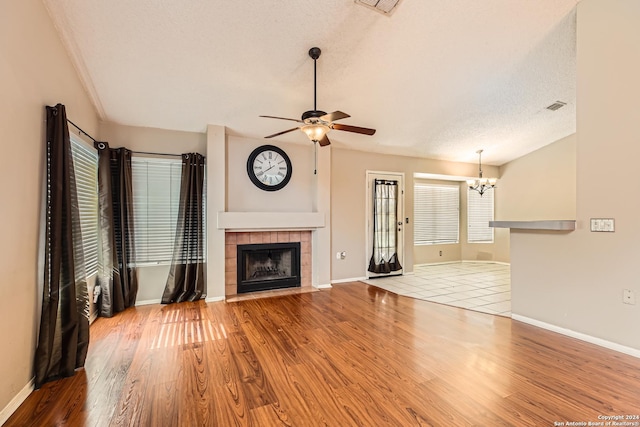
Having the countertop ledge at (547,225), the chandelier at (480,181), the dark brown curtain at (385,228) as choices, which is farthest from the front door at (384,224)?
the countertop ledge at (547,225)

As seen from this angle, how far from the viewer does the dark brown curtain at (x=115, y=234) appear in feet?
11.5

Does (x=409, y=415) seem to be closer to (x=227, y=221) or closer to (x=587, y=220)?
(x=587, y=220)

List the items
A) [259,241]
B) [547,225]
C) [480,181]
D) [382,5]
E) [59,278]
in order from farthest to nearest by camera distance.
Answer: [480,181] → [259,241] → [547,225] → [382,5] → [59,278]

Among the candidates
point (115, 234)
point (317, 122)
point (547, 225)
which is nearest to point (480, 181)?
point (547, 225)

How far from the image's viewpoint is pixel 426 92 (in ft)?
12.4

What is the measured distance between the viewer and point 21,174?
73.6 inches

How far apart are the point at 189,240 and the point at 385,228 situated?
11.6ft

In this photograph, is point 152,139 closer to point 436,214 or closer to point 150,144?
point 150,144

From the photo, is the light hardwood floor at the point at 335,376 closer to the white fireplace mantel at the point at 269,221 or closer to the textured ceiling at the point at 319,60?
the white fireplace mantel at the point at 269,221

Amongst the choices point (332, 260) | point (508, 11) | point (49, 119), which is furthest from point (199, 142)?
point (508, 11)

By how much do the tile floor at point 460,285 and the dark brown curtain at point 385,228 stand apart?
28cm

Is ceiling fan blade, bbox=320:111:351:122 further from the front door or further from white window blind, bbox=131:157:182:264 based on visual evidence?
the front door

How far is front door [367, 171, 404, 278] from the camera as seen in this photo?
5.49 meters

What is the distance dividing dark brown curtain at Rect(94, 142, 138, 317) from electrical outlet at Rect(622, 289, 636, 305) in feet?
17.6
